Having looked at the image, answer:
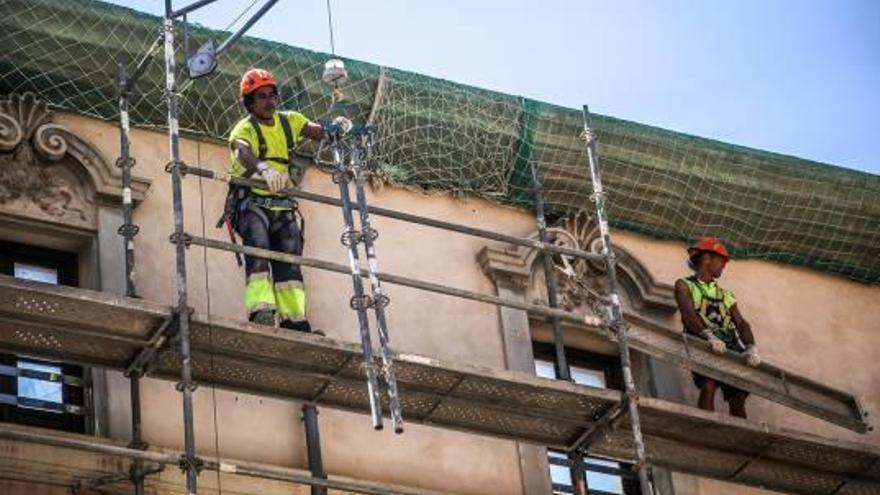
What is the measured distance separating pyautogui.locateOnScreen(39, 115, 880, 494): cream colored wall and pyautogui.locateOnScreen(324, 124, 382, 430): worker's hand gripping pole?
1.08 metres

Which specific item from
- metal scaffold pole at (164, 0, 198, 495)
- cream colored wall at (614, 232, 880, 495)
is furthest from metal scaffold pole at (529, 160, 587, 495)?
metal scaffold pole at (164, 0, 198, 495)

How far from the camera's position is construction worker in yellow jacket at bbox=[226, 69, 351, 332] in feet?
56.2

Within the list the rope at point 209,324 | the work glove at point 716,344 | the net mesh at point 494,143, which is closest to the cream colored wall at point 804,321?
the net mesh at point 494,143

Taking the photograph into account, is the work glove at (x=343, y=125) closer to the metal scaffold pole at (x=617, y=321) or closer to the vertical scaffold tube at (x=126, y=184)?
the vertical scaffold tube at (x=126, y=184)

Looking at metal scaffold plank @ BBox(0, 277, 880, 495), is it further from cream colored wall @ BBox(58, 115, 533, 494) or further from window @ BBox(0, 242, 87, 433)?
window @ BBox(0, 242, 87, 433)

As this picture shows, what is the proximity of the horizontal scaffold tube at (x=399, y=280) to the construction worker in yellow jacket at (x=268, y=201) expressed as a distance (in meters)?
0.32

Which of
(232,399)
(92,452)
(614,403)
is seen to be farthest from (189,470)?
(614,403)

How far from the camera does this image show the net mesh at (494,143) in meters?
18.3

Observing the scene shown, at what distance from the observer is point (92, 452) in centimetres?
1623

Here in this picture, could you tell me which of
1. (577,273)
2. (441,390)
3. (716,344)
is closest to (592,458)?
(716,344)

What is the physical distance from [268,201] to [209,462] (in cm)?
248

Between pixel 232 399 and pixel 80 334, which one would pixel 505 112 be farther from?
pixel 80 334

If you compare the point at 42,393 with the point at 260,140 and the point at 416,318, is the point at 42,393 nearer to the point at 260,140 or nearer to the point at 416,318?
the point at 260,140

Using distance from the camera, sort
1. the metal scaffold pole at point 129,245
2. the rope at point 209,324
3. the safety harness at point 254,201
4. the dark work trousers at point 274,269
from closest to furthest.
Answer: the rope at point 209,324 → the metal scaffold pole at point 129,245 → the dark work trousers at point 274,269 → the safety harness at point 254,201
